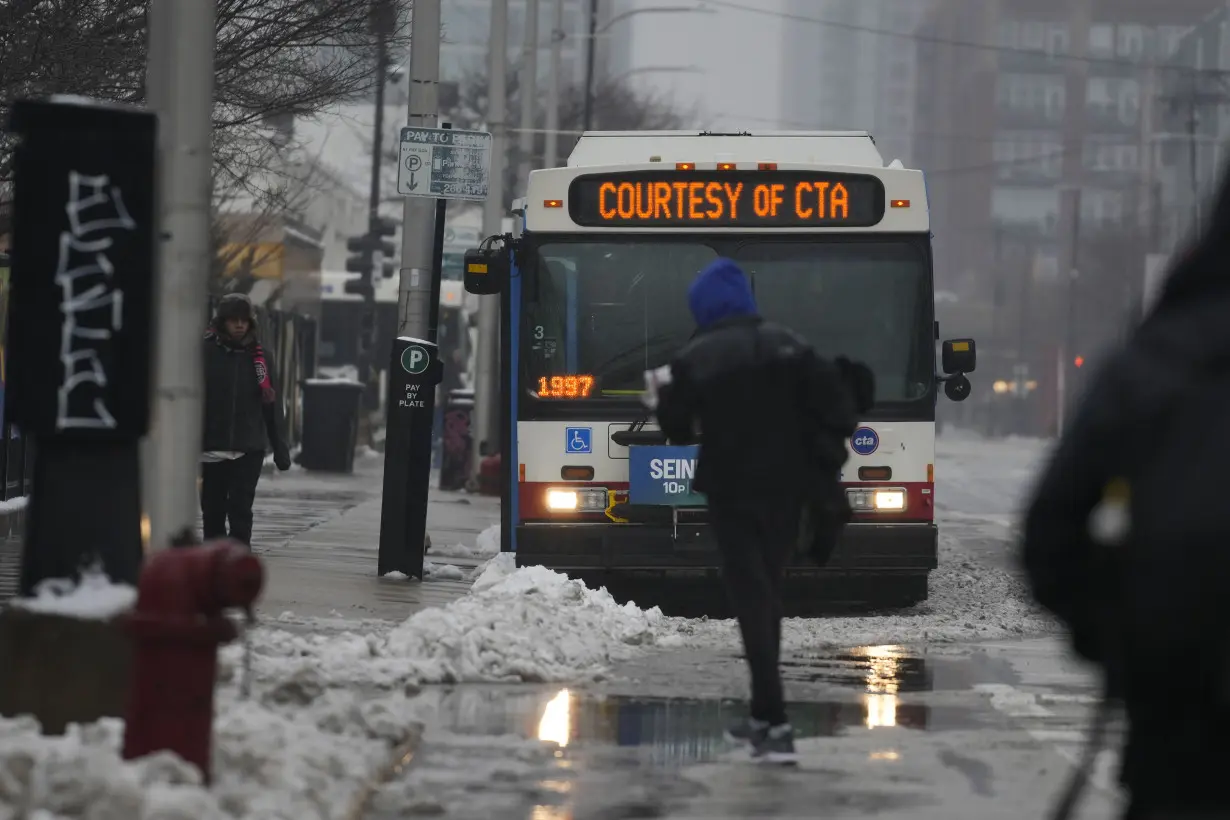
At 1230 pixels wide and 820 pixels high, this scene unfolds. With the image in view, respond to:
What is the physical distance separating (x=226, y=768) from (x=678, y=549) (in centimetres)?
701

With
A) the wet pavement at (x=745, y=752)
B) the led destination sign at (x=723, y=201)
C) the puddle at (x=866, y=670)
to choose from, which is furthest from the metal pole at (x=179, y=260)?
the led destination sign at (x=723, y=201)

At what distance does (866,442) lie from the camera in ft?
43.3

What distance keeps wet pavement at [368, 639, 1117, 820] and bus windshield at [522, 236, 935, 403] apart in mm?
3112

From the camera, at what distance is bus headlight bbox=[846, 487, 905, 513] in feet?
43.2

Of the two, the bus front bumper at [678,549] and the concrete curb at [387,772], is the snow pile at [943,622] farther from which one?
the concrete curb at [387,772]

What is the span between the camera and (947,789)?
6.96 metres

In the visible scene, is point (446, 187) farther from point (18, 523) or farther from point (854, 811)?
point (854, 811)

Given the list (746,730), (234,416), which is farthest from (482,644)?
(234,416)

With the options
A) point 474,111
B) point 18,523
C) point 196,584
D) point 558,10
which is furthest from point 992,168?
point 196,584

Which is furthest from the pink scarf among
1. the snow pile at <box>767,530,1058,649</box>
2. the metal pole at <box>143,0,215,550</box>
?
the metal pole at <box>143,0,215,550</box>

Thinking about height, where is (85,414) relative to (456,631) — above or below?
above

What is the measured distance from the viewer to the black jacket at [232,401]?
12.7 m

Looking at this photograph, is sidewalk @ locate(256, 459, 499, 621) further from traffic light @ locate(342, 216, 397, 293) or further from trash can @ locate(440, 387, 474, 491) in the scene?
traffic light @ locate(342, 216, 397, 293)

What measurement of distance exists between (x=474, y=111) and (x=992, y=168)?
97178mm
